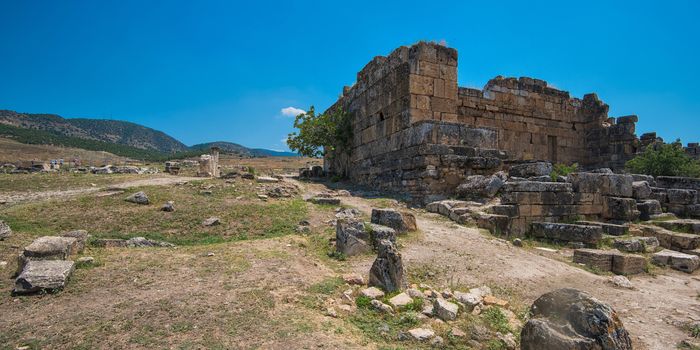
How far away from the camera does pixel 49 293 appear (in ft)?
13.9

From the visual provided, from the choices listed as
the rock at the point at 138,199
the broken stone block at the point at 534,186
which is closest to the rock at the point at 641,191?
the broken stone block at the point at 534,186

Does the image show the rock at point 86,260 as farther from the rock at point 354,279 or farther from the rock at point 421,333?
the rock at point 421,333

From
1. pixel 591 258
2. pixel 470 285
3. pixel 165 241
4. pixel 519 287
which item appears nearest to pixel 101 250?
pixel 165 241

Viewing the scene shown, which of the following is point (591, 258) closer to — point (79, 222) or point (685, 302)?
point (685, 302)

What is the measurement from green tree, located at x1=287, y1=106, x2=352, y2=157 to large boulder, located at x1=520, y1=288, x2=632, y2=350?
1366 centimetres

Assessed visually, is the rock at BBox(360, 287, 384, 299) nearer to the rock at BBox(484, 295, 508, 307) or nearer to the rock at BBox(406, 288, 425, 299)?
the rock at BBox(406, 288, 425, 299)

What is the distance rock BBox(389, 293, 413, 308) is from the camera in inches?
166

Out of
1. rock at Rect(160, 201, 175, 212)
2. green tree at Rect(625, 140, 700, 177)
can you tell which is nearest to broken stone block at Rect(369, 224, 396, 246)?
rock at Rect(160, 201, 175, 212)

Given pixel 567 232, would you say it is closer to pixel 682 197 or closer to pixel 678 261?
pixel 678 261

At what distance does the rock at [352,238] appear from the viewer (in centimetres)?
607

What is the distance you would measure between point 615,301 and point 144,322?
552 cm

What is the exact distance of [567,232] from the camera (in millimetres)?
7727

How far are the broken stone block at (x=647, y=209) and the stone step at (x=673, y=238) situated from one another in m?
0.87

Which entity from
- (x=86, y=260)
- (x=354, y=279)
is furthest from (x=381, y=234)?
(x=86, y=260)
